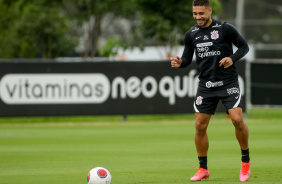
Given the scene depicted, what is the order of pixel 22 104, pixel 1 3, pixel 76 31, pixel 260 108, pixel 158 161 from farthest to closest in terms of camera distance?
pixel 76 31, pixel 1 3, pixel 260 108, pixel 22 104, pixel 158 161

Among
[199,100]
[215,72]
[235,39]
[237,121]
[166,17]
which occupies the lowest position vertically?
[166,17]

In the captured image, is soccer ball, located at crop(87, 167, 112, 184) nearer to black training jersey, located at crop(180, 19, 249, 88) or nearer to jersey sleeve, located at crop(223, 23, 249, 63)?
black training jersey, located at crop(180, 19, 249, 88)

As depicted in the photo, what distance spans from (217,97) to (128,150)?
4.51 metres

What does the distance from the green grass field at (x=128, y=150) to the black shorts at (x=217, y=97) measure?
95 cm

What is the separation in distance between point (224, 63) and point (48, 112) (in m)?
12.5

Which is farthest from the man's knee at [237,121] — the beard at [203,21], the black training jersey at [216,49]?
the beard at [203,21]

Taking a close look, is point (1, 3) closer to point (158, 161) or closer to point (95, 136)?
point (95, 136)

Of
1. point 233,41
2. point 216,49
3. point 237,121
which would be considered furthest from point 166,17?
point 237,121

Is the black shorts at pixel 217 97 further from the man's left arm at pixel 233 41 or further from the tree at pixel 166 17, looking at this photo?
the tree at pixel 166 17

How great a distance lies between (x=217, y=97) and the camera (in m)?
8.76

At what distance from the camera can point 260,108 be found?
25078 mm

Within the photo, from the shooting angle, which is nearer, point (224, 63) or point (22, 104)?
point (224, 63)

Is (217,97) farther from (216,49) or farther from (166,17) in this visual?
(166,17)

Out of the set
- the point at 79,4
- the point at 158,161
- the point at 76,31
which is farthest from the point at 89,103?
the point at 76,31
